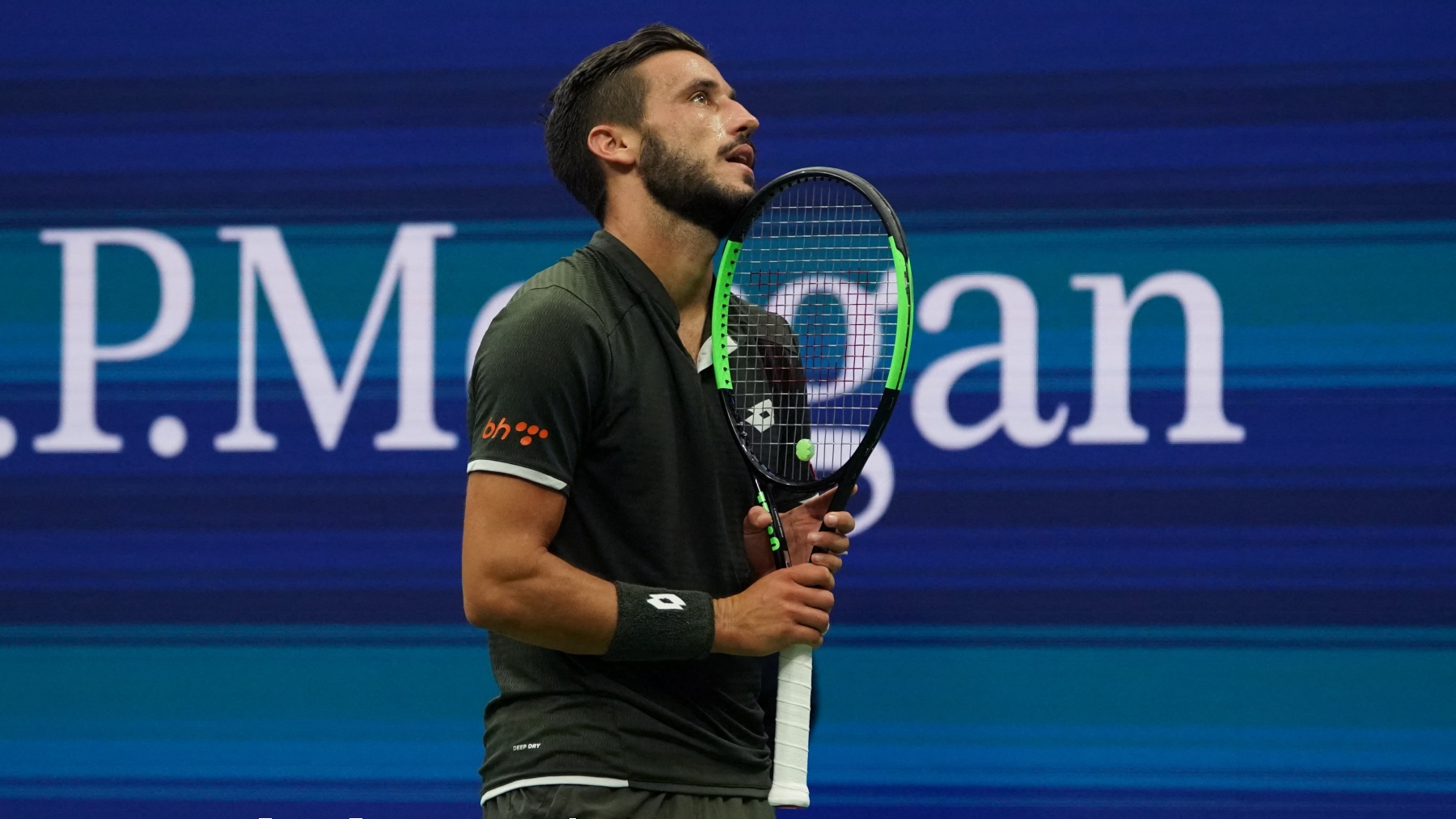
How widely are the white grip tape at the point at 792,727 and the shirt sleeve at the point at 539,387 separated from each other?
0.35 metres

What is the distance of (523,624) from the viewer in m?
1.68

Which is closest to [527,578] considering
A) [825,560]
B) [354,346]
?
[825,560]

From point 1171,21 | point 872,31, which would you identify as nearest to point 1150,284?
point 1171,21

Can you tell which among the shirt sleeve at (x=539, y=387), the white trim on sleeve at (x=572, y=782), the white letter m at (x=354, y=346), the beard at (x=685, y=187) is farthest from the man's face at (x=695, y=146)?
the white letter m at (x=354, y=346)

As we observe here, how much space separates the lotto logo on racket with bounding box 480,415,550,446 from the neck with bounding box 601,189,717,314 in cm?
31

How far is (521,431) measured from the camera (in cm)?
168

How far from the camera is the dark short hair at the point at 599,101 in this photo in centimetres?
196

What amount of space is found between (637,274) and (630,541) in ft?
1.05

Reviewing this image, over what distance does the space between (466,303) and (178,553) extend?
0.74 meters

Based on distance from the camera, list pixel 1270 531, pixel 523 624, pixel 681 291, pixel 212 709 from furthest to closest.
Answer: pixel 212 709, pixel 1270 531, pixel 681 291, pixel 523 624

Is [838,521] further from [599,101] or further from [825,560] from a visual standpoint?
[599,101]

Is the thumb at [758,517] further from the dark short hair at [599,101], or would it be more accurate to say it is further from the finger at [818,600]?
the dark short hair at [599,101]

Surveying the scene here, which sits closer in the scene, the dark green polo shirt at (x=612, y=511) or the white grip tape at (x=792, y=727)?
the dark green polo shirt at (x=612, y=511)

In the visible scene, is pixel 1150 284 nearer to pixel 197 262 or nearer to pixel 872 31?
pixel 872 31
